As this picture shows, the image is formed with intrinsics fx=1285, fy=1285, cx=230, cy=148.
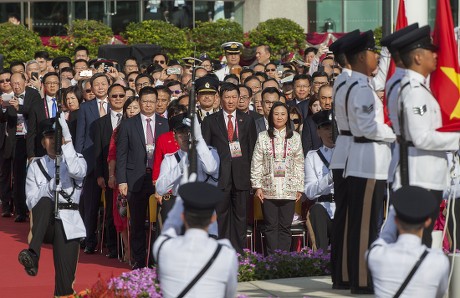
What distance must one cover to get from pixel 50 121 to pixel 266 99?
191 inches

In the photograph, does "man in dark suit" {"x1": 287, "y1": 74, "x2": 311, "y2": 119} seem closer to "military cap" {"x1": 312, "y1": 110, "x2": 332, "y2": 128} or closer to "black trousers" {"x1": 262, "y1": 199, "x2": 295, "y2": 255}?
"military cap" {"x1": 312, "y1": 110, "x2": 332, "y2": 128}

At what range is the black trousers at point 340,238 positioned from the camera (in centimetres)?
1060

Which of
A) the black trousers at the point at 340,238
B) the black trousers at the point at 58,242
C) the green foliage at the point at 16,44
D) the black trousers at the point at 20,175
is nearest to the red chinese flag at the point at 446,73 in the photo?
the black trousers at the point at 340,238

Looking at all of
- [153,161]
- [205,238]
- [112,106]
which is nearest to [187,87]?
[112,106]

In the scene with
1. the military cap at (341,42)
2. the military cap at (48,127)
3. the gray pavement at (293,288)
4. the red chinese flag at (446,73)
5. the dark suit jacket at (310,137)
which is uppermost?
the military cap at (341,42)

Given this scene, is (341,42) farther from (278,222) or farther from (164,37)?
(164,37)

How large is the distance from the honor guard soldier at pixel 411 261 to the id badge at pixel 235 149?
7778mm

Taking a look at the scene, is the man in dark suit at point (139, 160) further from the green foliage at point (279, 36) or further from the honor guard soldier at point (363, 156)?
the green foliage at point (279, 36)

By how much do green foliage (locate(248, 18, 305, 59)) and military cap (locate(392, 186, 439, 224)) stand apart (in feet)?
70.3

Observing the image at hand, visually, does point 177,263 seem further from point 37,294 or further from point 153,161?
point 153,161

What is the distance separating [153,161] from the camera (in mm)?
14883

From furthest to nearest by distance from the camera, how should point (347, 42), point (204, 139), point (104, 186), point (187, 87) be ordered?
point (187, 87)
point (104, 186)
point (204, 139)
point (347, 42)

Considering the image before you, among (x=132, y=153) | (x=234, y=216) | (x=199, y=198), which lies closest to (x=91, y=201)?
(x=132, y=153)

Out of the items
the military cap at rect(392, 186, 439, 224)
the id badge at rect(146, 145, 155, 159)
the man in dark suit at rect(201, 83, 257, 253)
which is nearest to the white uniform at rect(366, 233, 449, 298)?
the military cap at rect(392, 186, 439, 224)
